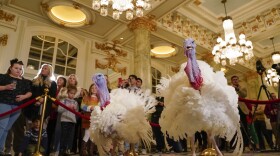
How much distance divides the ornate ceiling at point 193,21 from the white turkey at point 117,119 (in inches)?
221

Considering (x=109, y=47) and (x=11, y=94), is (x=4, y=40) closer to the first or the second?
(x=109, y=47)

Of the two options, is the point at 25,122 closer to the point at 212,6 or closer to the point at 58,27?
the point at 58,27

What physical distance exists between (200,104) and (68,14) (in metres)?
7.71

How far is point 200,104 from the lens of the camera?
226 centimetres

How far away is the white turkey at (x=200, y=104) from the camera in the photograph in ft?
7.48

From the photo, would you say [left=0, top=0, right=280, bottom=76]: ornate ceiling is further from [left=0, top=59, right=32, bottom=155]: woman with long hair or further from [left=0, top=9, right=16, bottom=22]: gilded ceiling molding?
[left=0, top=59, right=32, bottom=155]: woman with long hair

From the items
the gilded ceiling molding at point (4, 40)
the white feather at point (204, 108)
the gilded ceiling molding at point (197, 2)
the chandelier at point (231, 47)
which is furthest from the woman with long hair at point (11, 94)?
the gilded ceiling molding at point (197, 2)

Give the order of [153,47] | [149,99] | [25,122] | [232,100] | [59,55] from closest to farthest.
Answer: [232,100], [149,99], [25,122], [59,55], [153,47]

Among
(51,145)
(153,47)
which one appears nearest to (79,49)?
(153,47)

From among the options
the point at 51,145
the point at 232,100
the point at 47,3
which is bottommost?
the point at 51,145

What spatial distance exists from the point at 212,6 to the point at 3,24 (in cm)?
793

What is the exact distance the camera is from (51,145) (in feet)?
14.7

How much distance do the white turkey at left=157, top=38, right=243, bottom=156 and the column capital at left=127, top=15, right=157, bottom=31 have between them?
18.2ft

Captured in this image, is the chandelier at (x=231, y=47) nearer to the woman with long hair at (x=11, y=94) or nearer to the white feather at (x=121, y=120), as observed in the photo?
the white feather at (x=121, y=120)
